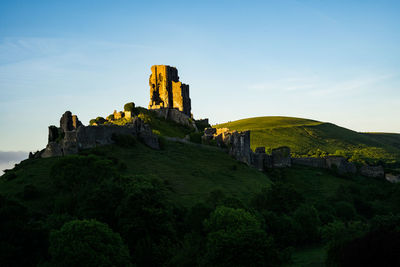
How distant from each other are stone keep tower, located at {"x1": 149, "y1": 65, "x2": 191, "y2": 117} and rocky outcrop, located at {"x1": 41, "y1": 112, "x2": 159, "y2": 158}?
56.6 metres

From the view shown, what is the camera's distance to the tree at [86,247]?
120 feet

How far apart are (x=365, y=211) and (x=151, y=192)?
52.3 metres

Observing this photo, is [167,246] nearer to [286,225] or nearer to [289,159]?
[286,225]

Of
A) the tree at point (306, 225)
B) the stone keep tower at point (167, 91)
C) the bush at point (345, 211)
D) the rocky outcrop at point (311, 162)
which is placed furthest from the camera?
the stone keep tower at point (167, 91)

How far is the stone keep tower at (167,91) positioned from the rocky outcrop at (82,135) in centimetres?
5660

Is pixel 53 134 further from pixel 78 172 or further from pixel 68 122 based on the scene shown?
pixel 78 172

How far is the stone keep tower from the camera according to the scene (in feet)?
493

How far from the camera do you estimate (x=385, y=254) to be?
3192 cm

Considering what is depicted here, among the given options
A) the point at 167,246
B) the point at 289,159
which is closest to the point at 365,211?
the point at 289,159

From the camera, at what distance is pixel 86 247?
37594 mm

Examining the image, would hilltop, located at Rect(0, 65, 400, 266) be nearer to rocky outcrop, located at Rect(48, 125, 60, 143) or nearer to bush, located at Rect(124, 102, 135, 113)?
rocky outcrop, located at Rect(48, 125, 60, 143)

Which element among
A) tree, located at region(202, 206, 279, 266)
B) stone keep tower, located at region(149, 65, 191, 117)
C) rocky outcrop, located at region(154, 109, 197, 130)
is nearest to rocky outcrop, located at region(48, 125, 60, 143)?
rocky outcrop, located at region(154, 109, 197, 130)

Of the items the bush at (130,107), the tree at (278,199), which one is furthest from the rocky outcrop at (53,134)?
the tree at (278,199)

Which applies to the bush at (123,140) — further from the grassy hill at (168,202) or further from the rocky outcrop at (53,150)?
the rocky outcrop at (53,150)
